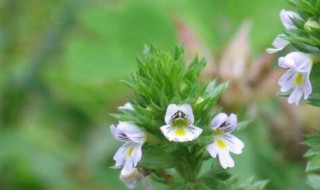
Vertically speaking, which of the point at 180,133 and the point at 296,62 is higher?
the point at 296,62

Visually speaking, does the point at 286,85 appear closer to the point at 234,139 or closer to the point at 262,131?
the point at 234,139

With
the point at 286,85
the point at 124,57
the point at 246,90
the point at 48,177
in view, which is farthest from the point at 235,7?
the point at 286,85

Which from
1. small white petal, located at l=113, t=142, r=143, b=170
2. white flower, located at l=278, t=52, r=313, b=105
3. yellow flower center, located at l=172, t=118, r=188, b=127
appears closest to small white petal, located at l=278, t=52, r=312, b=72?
white flower, located at l=278, t=52, r=313, b=105

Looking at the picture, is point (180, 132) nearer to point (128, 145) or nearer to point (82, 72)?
point (128, 145)

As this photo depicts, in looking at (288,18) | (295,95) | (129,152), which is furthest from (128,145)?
(288,18)

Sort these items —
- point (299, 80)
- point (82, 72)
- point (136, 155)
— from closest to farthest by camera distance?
point (136, 155) < point (299, 80) < point (82, 72)

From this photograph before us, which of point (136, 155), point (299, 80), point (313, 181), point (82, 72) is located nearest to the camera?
point (136, 155)
